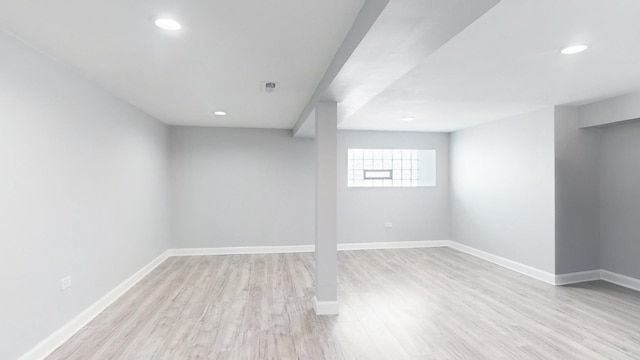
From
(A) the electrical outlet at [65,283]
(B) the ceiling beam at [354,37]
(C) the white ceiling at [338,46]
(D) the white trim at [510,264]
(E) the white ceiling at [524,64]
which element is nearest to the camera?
(B) the ceiling beam at [354,37]

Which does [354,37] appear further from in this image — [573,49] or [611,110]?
[611,110]

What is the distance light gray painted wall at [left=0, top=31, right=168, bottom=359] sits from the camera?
7.30 ft

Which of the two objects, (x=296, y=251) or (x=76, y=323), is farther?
(x=296, y=251)

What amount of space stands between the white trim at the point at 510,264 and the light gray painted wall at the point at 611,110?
2.06m

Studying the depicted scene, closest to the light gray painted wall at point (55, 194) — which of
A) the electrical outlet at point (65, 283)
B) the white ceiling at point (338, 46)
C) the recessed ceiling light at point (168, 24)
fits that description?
the electrical outlet at point (65, 283)

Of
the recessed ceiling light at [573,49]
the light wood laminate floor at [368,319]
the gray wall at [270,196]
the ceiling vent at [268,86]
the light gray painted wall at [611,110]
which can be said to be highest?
the ceiling vent at [268,86]

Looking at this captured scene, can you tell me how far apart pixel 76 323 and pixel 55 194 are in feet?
3.99

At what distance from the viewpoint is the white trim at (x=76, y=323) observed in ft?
8.13

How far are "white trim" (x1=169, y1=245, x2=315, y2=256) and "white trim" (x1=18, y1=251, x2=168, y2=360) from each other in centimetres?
136

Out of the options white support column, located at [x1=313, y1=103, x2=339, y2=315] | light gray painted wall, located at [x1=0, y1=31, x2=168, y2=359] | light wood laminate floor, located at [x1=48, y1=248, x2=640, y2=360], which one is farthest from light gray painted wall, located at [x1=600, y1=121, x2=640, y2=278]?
light gray painted wall, located at [x1=0, y1=31, x2=168, y2=359]

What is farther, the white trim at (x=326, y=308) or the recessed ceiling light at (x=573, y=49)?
the white trim at (x=326, y=308)

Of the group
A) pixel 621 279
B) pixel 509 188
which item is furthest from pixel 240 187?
pixel 621 279

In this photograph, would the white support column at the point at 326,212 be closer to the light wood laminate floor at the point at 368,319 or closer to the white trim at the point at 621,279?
the light wood laminate floor at the point at 368,319

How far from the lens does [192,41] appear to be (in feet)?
7.53
